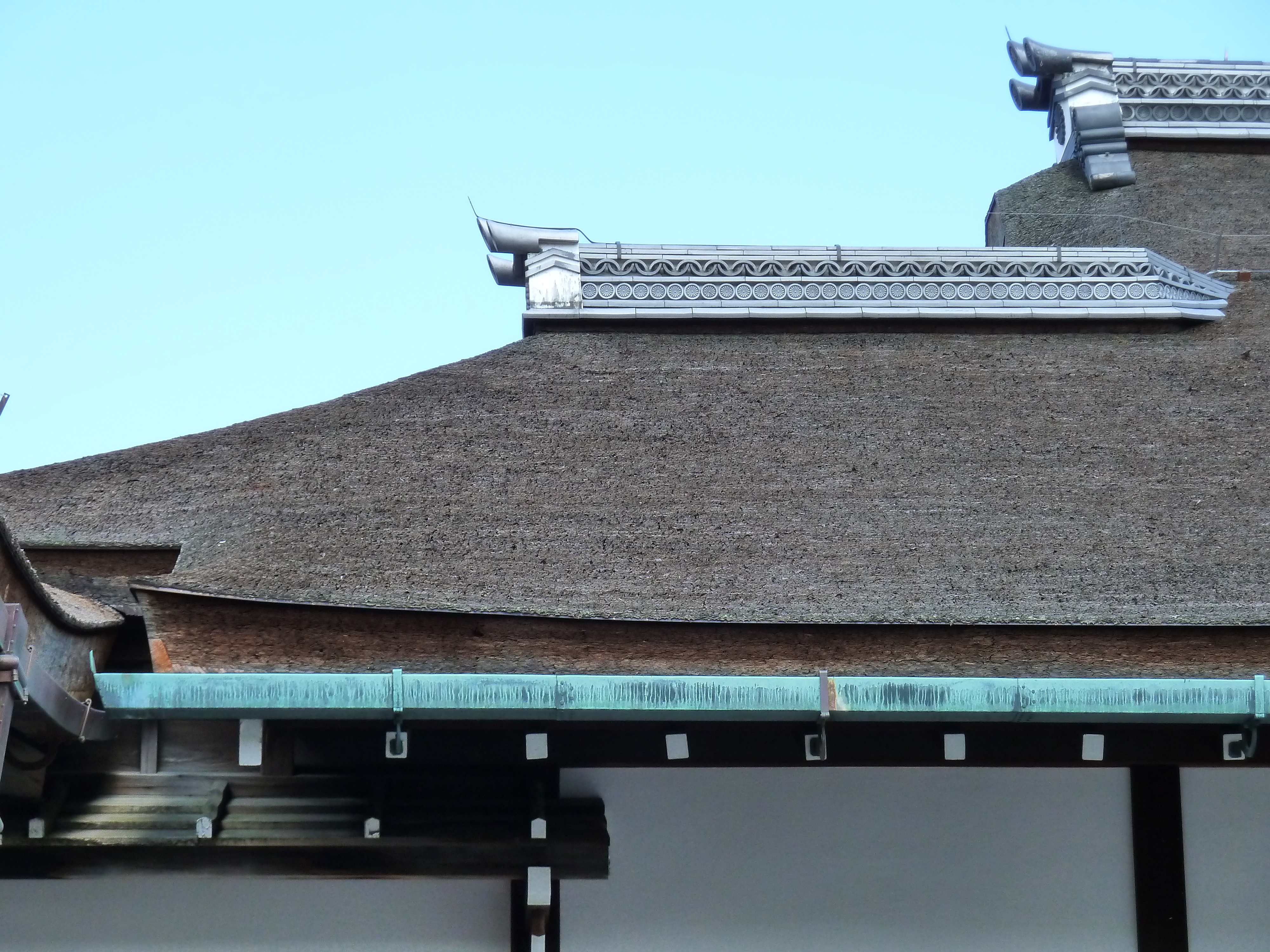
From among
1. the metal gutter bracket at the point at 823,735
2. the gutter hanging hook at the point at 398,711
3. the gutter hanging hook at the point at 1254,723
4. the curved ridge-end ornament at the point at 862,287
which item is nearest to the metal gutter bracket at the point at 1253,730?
the gutter hanging hook at the point at 1254,723

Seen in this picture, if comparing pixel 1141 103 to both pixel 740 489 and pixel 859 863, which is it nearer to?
pixel 740 489

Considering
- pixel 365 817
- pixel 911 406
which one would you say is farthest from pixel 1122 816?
pixel 365 817

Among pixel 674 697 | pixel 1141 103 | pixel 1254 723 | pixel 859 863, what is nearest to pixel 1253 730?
pixel 1254 723

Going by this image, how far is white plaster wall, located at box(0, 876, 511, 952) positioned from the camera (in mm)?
5652

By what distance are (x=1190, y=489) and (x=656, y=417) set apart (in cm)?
243

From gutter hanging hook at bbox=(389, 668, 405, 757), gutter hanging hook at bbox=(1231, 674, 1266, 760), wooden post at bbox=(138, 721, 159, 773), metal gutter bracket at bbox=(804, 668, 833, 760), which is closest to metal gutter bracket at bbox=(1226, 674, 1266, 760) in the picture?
gutter hanging hook at bbox=(1231, 674, 1266, 760)

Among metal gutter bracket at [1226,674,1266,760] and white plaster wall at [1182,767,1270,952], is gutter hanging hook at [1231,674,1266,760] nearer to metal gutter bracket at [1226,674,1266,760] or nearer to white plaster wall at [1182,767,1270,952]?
metal gutter bracket at [1226,674,1266,760]

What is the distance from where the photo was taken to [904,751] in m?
5.80

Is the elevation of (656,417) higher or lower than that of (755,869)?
higher

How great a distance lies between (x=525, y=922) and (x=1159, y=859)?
241 centimetres

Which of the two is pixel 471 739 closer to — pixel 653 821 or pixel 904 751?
pixel 653 821

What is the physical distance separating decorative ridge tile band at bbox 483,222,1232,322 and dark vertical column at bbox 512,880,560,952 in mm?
3559

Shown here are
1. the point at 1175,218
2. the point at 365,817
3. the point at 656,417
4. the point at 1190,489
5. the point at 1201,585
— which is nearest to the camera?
the point at 365,817

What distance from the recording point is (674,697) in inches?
208
